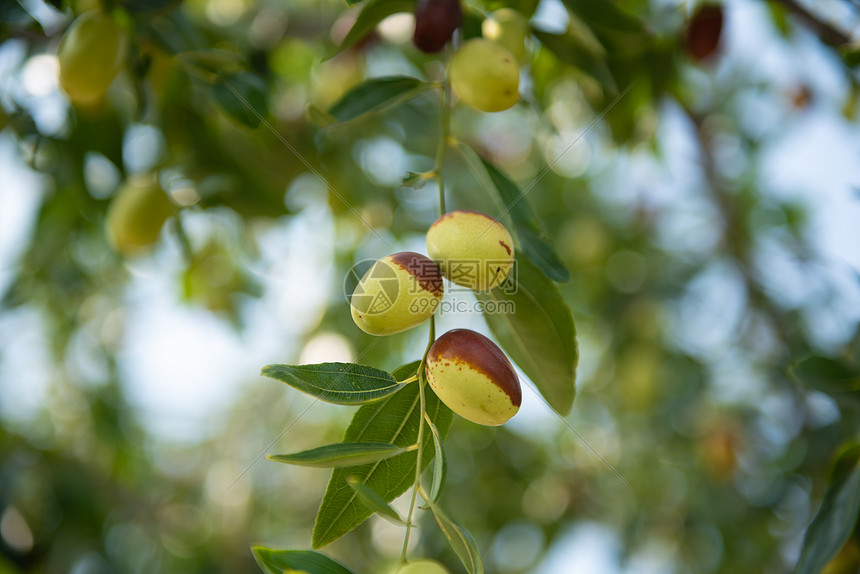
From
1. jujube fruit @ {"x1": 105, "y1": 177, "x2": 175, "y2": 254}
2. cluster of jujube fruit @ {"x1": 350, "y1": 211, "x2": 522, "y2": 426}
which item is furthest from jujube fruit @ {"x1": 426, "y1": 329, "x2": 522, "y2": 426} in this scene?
jujube fruit @ {"x1": 105, "y1": 177, "x2": 175, "y2": 254}

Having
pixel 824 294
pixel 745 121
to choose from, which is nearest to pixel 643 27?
pixel 824 294

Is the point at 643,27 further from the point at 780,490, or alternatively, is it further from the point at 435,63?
the point at 780,490

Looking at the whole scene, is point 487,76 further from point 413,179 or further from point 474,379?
point 474,379

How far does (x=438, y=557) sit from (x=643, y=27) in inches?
85.3

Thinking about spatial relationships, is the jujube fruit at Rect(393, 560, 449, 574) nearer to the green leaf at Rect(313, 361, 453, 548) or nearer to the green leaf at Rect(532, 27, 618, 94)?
the green leaf at Rect(313, 361, 453, 548)

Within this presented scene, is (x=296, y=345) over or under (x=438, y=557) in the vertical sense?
over

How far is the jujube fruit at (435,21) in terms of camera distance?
3.96 ft

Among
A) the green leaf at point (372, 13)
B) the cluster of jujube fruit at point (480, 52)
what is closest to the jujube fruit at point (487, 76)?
the cluster of jujube fruit at point (480, 52)

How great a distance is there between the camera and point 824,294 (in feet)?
8.87

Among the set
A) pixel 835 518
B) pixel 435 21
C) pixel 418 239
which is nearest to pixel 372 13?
pixel 435 21

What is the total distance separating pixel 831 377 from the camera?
1185 mm

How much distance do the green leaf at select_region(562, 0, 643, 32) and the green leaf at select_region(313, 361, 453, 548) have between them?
0.79 metres

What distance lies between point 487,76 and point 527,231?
0.85ft

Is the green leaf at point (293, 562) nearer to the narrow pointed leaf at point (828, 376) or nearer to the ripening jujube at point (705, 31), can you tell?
the narrow pointed leaf at point (828, 376)
